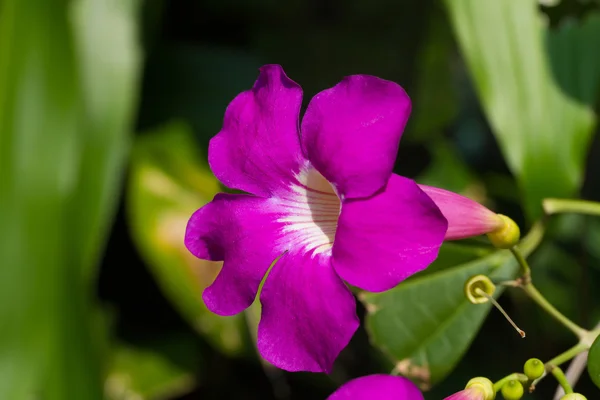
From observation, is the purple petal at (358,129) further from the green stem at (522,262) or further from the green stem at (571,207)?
the green stem at (571,207)

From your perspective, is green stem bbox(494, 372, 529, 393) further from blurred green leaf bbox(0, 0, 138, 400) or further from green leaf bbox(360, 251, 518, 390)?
blurred green leaf bbox(0, 0, 138, 400)

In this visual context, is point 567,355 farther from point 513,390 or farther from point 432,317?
point 432,317

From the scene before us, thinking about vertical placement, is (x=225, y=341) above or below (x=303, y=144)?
below

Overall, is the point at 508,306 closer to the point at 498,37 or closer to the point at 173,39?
the point at 498,37

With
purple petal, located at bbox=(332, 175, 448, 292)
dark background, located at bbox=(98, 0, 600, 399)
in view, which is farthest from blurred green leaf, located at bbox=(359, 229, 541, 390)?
dark background, located at bbox=(98, 0, 600, 399)

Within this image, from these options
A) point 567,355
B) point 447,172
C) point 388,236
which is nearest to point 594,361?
point 567,355

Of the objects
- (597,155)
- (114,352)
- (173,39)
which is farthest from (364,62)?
(114,352)

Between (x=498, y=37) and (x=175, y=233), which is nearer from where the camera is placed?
(x=498, y=37)
